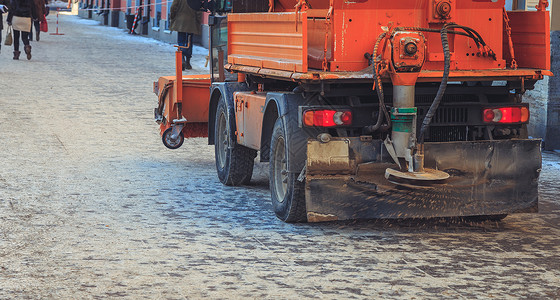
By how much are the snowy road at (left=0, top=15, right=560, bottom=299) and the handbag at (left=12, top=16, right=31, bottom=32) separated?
12402mm

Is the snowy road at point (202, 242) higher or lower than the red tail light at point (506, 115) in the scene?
lower

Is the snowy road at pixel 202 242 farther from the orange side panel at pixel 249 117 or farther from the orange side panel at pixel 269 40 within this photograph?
the orange side panel at pixel 269 40

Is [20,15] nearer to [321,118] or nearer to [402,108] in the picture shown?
[321,118]

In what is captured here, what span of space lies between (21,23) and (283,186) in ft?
57.6

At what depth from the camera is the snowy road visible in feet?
19.5

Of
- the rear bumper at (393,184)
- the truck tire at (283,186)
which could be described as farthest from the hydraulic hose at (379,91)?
the truck tire at (283,186)

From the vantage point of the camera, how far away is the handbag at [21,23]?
2428 centimetres

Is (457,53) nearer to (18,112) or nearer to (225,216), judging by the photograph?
(225,216)

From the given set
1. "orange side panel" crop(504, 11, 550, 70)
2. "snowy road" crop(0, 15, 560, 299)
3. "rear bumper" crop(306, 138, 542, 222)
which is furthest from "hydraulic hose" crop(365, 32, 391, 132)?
"orange side panel" crop(504, 11, 550, 70)

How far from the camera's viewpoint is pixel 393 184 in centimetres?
744

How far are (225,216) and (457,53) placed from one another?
2244 millimetres

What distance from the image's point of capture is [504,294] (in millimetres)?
5805

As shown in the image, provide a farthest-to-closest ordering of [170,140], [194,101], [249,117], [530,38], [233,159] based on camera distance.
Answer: [170,140]
[194,101]
[233,159]
[249,117]
[530,38]

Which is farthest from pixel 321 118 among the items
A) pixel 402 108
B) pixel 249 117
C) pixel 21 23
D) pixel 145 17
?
pixel 145 17
